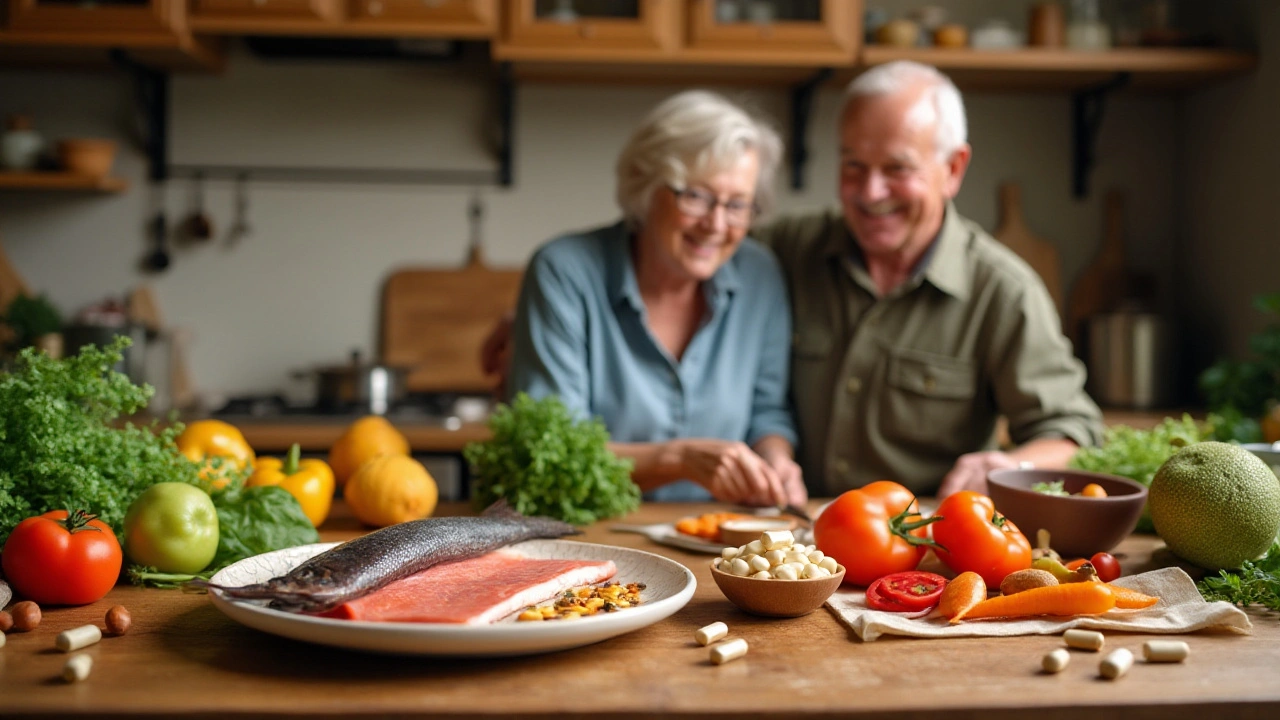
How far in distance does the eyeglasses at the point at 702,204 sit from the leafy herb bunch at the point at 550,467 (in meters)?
0.63

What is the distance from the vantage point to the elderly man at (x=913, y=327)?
2.26m

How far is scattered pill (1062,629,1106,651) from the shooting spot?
1.10 m

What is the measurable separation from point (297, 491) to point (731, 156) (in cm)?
111

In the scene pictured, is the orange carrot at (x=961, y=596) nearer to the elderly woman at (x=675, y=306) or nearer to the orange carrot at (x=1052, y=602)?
the orange carrot at (x=1052, y=602)

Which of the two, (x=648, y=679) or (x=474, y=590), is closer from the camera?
(x=648, y=679)

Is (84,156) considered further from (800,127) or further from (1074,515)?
(1074,515)

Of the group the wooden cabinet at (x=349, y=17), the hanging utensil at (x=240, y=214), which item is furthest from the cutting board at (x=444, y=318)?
the wooden cabinet at (x=349, y=17)

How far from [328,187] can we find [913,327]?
233 cm

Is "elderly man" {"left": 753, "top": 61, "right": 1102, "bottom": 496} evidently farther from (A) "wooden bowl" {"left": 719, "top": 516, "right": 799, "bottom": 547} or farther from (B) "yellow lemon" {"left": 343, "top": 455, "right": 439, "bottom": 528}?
(B) "yellow lemon" {"left": 343, "top": 455, "right": 439, "bottom": 528}

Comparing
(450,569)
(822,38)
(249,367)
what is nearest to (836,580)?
(450,569)

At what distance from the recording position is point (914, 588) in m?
1.25


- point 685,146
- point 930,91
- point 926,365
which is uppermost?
point 930,91

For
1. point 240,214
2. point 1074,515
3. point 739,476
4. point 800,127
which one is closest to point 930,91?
point 739,476

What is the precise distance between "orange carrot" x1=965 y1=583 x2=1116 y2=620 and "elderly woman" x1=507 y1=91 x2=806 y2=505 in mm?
902
